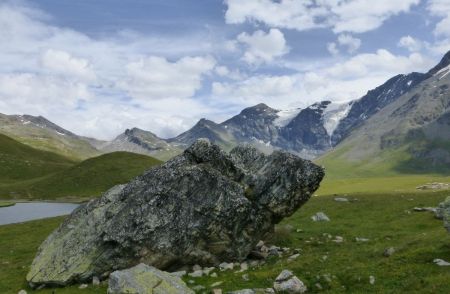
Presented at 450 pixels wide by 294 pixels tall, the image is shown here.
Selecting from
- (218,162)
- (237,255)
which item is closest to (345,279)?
(237,255)

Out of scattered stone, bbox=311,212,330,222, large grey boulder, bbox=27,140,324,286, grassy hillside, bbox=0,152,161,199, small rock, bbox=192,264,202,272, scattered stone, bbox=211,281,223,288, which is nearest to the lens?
scattered stone, bbox=211,281,223,288

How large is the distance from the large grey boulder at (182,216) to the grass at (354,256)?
2723mm

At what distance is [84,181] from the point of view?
16225 centimetres

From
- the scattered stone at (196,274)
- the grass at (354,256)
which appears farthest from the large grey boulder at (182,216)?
the grass at (354,256)

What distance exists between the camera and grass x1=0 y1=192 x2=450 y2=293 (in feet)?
78.8

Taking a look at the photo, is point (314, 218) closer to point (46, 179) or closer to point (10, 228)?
point (10, 228)

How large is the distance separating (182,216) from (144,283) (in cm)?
986

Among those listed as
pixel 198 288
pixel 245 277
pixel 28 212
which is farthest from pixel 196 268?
pixel 28 212

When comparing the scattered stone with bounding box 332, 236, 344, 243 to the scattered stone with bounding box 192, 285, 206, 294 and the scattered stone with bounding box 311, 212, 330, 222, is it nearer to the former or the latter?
the scattered stone with bounding box 311, 212, 330, 222

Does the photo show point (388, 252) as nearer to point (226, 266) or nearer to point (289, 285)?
point (289, 285)

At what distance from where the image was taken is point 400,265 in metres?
26.0

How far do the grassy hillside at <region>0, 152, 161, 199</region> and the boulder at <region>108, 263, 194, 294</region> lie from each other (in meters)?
130

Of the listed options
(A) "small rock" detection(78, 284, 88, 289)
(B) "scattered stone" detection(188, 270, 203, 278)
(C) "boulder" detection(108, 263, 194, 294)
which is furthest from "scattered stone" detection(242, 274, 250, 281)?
(A) "small rock" detection(78, 284, 88, 289)

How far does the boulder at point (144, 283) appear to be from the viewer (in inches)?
888
